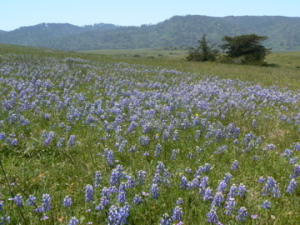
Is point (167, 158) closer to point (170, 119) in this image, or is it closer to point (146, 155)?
point (146, 155)

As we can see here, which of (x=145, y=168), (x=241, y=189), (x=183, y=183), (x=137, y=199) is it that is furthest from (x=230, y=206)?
(x=145, y=168)

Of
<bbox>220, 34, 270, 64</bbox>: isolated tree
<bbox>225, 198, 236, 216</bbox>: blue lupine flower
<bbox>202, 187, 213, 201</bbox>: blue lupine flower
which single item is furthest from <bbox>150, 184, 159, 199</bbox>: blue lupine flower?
<bbox>220, 34, 270, 64</bbox>: isolated tree

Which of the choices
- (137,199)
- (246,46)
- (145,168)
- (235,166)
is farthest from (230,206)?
(246,46)

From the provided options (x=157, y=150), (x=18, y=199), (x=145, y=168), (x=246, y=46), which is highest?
(x=246, y=46)

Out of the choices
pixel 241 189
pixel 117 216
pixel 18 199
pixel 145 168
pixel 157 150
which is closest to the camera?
pixel 117 216

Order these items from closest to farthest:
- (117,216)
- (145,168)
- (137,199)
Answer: (117,216) → (137,199) → (145,168)

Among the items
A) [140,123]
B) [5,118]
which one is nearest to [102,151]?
[140,123]

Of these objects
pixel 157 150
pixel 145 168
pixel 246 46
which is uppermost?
pixel 246 46

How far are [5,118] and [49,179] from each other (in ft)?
10.9

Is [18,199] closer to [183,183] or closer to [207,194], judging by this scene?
[183,183]

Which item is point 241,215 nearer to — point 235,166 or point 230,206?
point 230,206

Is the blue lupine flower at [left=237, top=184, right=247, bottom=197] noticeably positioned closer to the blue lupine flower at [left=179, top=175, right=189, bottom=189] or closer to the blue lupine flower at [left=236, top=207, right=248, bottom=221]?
the blue lupine flower at [left=236, top=207, right=248, bottom=221]

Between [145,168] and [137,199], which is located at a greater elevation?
[137,199]

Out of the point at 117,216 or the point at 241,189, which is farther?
the point at 241,189
